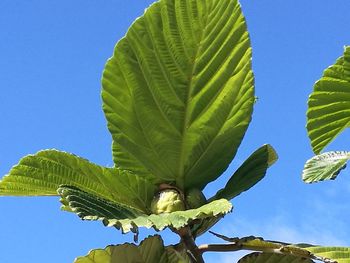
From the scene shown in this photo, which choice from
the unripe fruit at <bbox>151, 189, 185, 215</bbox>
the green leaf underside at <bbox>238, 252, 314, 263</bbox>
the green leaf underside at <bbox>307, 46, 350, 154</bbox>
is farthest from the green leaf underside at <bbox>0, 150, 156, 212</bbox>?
the green leaf underside at <bbox>307, 46, 350, 154</bbox>

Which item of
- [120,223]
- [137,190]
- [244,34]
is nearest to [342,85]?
[244,34]

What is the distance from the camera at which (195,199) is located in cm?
119

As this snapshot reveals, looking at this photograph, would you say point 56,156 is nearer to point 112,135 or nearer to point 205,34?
point 112,135

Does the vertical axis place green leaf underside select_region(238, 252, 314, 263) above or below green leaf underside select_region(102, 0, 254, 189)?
below

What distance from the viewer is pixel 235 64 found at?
3.91 ft

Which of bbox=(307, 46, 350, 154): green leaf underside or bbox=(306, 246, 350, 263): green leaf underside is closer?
bbox=(306, 246, 350, 263): green leaf underside

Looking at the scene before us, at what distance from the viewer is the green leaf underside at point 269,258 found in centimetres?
121

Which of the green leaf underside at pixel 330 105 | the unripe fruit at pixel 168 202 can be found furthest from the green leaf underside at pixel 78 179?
the green leaf underside at pixel 330 105

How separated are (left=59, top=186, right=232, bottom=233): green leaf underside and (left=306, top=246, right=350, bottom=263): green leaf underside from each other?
19 cm

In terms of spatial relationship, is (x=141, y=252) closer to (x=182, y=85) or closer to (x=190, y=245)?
(x=190, y=245)

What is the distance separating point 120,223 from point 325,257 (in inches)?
12.9

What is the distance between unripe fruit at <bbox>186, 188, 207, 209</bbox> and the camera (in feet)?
3.90

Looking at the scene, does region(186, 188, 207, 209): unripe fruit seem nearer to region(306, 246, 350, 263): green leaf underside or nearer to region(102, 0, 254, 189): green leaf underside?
region(102, 0, 254, 189): green leaf underside

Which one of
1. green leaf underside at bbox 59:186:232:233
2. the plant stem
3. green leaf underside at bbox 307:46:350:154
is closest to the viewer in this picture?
green leaf underside at bbox 59:186:232:233
